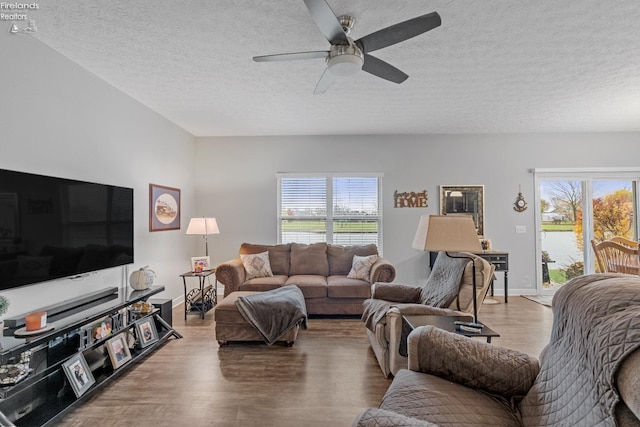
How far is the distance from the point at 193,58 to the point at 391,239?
3.77 m

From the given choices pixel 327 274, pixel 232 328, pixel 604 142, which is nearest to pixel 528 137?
pixel 604 142

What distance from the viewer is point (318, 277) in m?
4.42

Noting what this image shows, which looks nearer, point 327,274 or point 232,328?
point 232,328

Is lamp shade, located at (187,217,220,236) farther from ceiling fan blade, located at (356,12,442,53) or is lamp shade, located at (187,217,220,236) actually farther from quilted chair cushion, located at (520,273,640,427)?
quilted chair cushion, located at (520,273,640,427)

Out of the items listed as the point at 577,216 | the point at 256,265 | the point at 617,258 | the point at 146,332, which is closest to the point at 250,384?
the point at 146,332

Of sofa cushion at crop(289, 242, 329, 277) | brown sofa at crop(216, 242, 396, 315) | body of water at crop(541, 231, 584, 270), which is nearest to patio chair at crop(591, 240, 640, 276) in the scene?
body of water at crop(541, 231, 584, 270)

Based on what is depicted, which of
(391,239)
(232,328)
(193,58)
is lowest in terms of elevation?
(232,328)

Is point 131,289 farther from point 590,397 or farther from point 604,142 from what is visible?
point 604,142

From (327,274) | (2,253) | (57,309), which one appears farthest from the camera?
(327,274)

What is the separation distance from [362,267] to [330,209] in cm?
131

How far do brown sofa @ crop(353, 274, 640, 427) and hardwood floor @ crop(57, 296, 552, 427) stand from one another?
0.86 meters

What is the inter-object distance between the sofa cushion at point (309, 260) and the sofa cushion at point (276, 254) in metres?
0.09

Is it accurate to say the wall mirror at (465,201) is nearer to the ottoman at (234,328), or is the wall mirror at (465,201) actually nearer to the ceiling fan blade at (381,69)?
the ceiling fan blade at (381,69)

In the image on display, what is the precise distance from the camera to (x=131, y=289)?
10.6 feet
